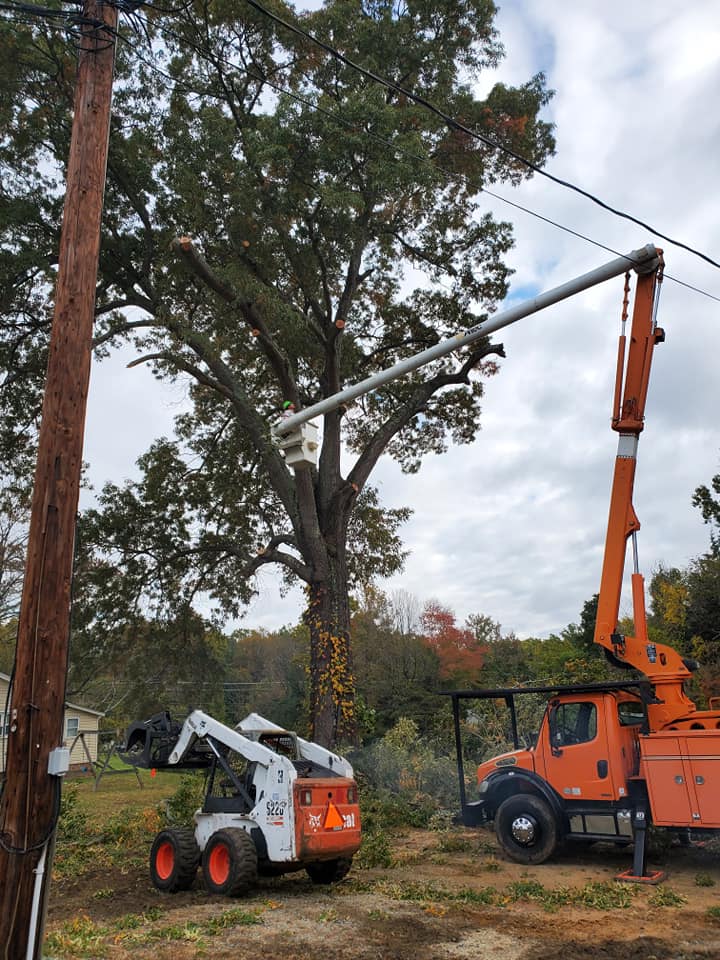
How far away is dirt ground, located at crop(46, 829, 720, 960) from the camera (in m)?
7.03

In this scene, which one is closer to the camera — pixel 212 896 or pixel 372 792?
pixel 212 896

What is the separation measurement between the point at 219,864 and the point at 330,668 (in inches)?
337

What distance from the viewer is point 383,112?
15.8 metres

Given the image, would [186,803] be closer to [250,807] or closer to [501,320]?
[250,807]

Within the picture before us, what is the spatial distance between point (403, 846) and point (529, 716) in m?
8.94

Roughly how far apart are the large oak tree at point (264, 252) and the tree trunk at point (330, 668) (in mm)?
50

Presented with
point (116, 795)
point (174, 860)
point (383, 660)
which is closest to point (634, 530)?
point (174, 860)

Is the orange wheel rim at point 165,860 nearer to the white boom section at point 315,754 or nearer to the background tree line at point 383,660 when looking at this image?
the white boom section at point 315,754

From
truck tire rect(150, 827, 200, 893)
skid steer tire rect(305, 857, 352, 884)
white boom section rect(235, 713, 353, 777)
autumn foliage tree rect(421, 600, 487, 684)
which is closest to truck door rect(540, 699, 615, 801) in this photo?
white boom section rect(235, 713, 353, 777)

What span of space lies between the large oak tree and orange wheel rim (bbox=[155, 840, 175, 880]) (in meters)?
7.91

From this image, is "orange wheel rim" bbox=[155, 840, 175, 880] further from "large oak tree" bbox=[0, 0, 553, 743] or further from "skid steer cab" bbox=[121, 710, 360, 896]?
"large oak tree" bbox=[0, 0, 553, 743]

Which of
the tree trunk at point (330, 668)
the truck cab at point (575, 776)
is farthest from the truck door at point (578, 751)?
the tree trunk at point (330, 668)

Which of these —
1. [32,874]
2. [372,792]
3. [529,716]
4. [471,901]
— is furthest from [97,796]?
[32,874]

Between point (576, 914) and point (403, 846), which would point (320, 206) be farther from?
point (576, 914)
